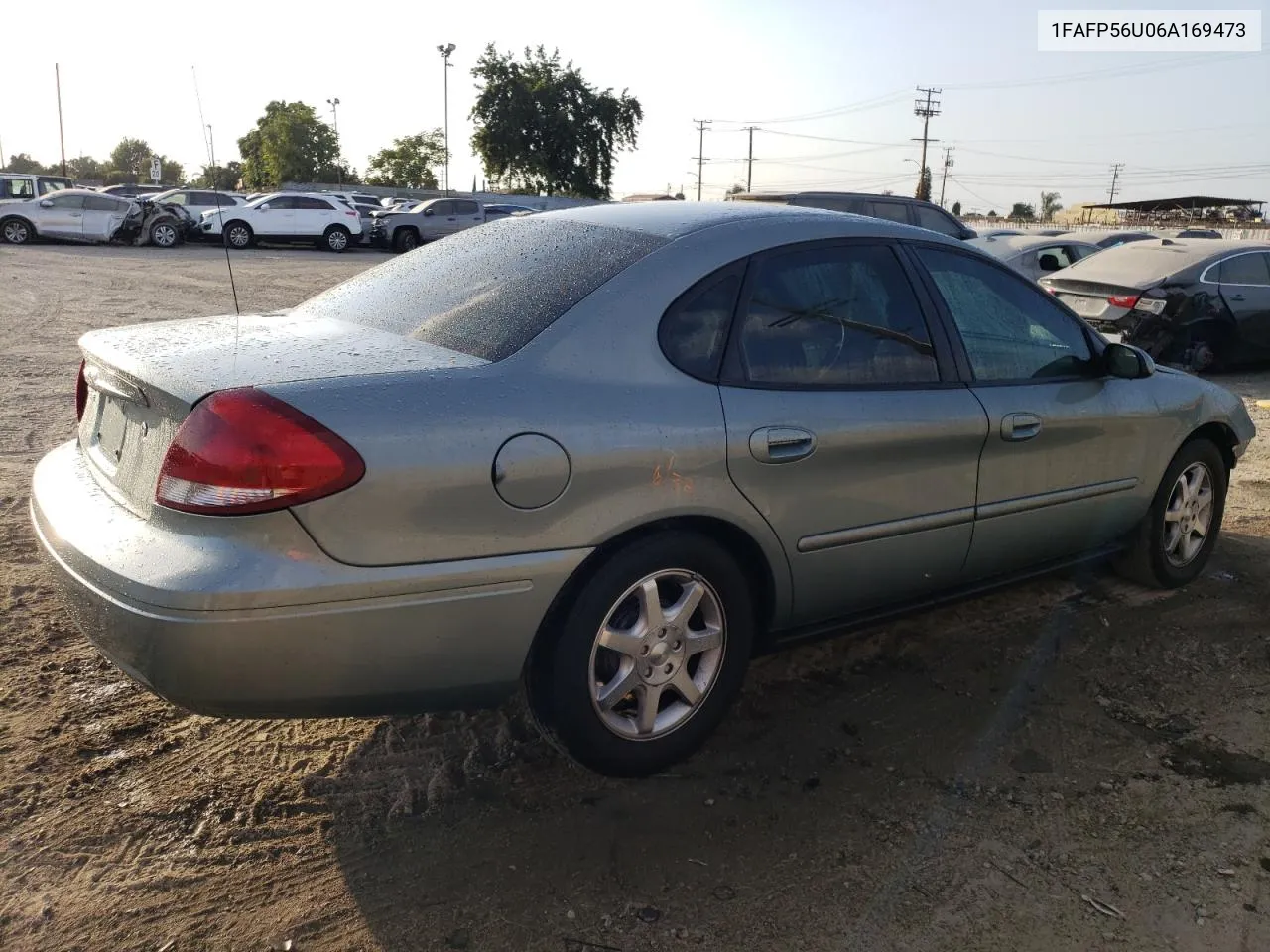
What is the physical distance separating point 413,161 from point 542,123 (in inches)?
948

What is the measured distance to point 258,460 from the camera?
7.76ft

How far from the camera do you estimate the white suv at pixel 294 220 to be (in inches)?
1153

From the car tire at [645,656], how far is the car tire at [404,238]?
28.4 metres

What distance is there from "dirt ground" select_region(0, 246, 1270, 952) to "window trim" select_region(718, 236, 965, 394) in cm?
106

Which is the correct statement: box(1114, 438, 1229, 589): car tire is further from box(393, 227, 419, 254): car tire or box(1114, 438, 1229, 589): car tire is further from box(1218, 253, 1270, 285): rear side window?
box(393, 227, 419, 254): car tire

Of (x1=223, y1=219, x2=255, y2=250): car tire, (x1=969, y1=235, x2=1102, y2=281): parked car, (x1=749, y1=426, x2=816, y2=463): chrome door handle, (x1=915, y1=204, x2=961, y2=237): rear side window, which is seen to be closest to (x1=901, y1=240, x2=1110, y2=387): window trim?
(x1=749, y1=426, x2=816, y2=463): chrome door handle

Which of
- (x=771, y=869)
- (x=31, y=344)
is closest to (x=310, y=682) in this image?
(x=771, y=869)

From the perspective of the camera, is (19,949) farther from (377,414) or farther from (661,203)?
(661,203)

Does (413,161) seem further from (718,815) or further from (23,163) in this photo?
(718,815)

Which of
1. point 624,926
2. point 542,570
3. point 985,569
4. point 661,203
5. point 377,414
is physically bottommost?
point 624,926

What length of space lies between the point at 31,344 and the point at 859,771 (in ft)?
33.8

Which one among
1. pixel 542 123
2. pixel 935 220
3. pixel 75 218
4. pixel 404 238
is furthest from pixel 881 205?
pixel 542 123

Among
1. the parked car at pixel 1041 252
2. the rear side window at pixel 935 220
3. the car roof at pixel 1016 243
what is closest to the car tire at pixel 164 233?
the car roof at pixel 1016 243

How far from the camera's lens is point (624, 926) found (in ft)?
7.97
